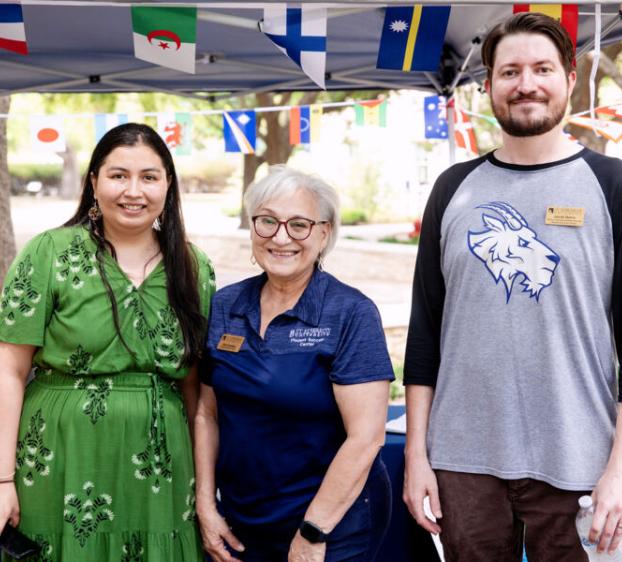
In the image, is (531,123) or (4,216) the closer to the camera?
(531,123)

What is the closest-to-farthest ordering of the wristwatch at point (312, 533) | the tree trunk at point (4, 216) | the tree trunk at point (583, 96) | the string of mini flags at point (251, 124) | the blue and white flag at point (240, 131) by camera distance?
1. the wristwatch at point (312, 533)
2. the string of mini flags at point (251, 124)
3. the tree trunk at point (4, 216)
4. the blue and white flag at point (240, 131)
5. the tree trunk at point (583, 96)

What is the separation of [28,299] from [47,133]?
16.8 feet

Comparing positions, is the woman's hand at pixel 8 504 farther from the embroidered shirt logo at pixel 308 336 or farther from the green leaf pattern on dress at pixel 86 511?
the embroidered shirt logo at pixel 308 336

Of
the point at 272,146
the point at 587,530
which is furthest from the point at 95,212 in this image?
the point at 272,146

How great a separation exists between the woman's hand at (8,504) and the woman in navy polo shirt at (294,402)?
48cm

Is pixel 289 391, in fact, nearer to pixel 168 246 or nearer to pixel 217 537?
pixel 217 537

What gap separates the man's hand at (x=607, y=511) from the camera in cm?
181

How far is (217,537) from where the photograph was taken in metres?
2.15

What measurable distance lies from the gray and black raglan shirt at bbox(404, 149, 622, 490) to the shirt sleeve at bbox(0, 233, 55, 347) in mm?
1045

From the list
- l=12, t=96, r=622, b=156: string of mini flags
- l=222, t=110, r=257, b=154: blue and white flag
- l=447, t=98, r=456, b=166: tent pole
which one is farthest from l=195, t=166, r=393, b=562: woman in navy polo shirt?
l=222, t=110, r=257, b=154: blue and white flag

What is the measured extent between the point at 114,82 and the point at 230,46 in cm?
100

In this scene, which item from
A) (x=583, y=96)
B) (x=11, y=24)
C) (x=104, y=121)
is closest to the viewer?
(x=11, y=24)

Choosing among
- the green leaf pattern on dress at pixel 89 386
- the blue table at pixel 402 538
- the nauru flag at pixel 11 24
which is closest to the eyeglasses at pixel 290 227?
the green leaf pattern on dress at pixel 89 386

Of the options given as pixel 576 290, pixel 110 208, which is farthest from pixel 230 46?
pixel 576 290
